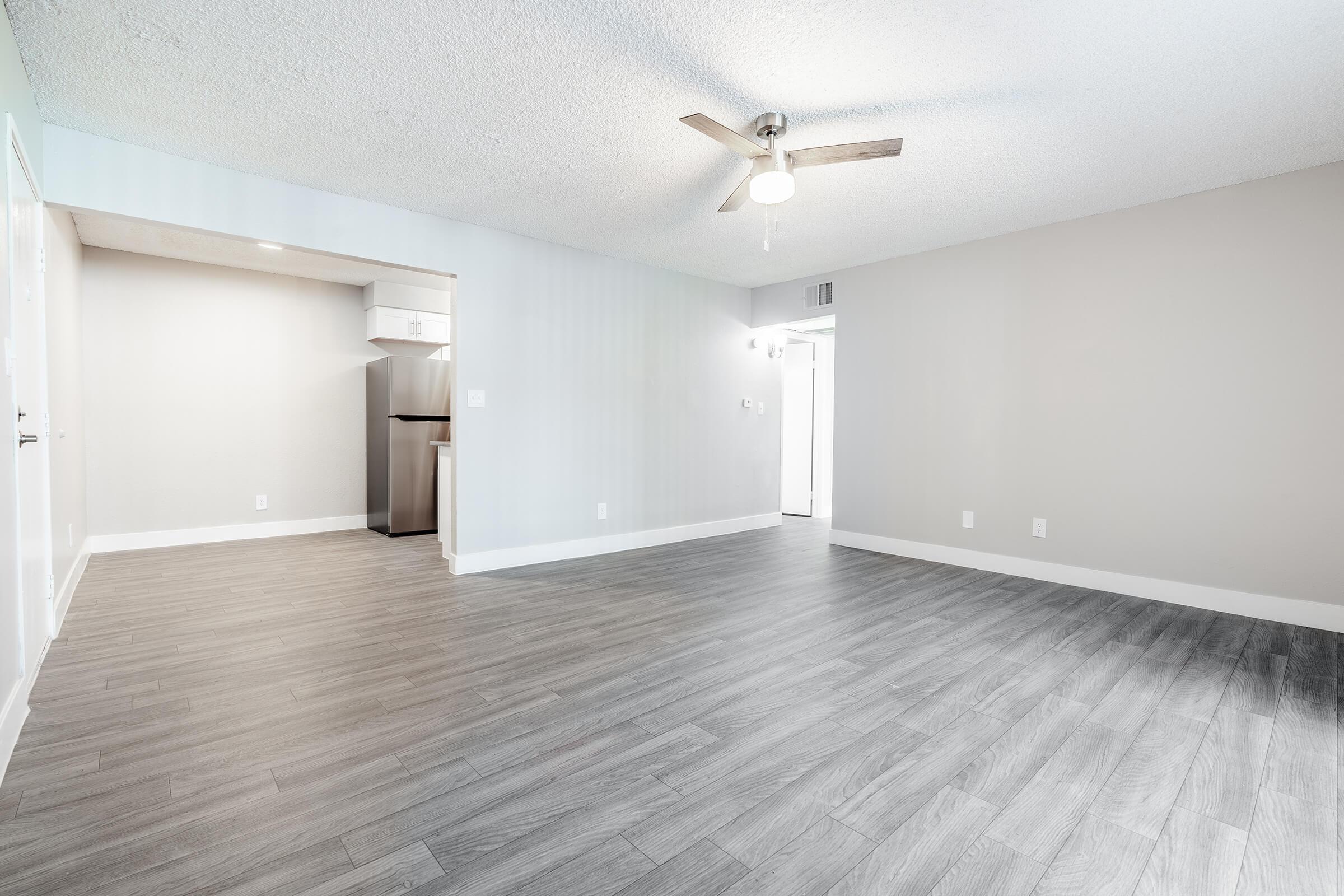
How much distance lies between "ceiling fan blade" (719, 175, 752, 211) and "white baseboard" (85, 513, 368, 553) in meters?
4.96

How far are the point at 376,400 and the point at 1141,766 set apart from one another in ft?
19.9

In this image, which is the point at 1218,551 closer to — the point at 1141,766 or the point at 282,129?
the point at 1141,766

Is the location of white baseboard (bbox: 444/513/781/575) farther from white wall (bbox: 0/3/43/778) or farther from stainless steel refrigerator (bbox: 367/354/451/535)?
white wall (bbox: 0/3/43/778)

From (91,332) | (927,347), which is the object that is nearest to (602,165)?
(927,347)

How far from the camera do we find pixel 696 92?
2.45 meters

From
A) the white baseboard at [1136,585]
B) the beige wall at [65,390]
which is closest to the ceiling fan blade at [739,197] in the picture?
the white baseboard at [1136,585]

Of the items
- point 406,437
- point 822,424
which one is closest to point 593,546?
point 406,437

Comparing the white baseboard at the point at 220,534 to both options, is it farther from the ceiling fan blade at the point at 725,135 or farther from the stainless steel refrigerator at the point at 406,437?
the ceiling fan blade at the point at 725,135

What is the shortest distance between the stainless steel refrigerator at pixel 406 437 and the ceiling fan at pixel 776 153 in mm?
3863

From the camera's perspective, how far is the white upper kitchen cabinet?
5.70 m

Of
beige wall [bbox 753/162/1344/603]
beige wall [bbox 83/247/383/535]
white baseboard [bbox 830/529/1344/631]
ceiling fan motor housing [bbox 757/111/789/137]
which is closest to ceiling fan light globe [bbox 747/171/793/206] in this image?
ceiling fan motor housing [bbox 757/111/789/137]

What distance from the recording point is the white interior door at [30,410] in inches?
84.4

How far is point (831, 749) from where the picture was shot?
1.89 m

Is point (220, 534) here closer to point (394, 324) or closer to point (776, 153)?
point (394, 324)
